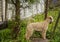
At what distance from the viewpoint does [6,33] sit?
27.8 feet

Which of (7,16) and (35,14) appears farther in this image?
(35,14)

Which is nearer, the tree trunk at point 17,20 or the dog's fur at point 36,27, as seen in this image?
the dog's fur at point 36,27

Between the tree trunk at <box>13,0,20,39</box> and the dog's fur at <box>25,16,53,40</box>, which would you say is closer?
the dog's fur at <box>25,16,53,40</box>

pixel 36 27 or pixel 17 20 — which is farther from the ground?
pixel 17 20

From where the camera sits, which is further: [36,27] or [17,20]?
[17,20]

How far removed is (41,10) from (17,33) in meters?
7.25

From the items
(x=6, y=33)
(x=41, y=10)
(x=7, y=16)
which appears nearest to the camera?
(x=6, y=33)

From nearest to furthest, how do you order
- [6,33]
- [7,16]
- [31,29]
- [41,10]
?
[31,29], [6,33], [7,16], [41,10]

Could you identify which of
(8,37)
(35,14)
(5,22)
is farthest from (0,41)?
(35,14)

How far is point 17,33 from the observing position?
25.8 ft

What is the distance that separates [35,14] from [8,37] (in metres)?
5.79

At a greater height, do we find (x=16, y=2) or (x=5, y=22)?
(x=16, y=2)

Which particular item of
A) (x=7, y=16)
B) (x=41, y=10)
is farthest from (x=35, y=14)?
(x=7, y=16)

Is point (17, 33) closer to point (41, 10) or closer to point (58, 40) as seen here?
point (58, 40)
